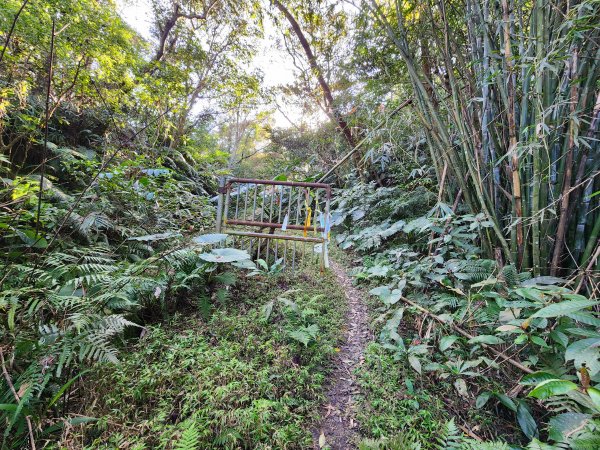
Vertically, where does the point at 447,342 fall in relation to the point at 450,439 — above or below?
above

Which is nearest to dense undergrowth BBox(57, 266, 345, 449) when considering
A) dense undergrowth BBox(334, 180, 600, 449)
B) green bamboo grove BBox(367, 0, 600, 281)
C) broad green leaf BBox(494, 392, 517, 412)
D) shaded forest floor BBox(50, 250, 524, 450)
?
shaded forest floor BBox(50, 250, 524, 450)

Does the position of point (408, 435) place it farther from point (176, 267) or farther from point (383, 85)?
point (383, 85)

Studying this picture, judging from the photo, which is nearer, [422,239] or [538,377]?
[538,377]

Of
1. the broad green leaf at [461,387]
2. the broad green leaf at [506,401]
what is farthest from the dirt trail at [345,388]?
the broad green leaf at [506,401]

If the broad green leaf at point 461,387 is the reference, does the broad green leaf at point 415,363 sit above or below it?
above

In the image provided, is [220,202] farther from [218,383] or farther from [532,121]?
[532,121]

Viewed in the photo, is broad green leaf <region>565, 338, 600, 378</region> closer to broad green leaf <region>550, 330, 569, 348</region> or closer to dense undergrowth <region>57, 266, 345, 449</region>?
broad green leaf <region>550, 330, 569, 348</region>

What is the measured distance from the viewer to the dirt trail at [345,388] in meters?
1.20

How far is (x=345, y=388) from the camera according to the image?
1.49 meters

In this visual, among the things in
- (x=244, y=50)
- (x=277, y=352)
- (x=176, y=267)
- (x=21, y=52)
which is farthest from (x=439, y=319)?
(x=244, y=50)

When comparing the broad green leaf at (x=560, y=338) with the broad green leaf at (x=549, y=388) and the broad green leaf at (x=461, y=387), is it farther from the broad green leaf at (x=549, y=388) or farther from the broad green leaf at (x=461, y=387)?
the broad green leaf at (x=461, y=387)

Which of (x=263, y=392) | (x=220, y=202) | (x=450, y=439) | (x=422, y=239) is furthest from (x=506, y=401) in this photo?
(x=220, y=202)

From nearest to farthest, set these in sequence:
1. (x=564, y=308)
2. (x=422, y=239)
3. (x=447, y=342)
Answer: (x=564, y=308), (x=447, y=342), (x=422, y=239)

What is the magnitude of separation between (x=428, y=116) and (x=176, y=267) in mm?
2595
